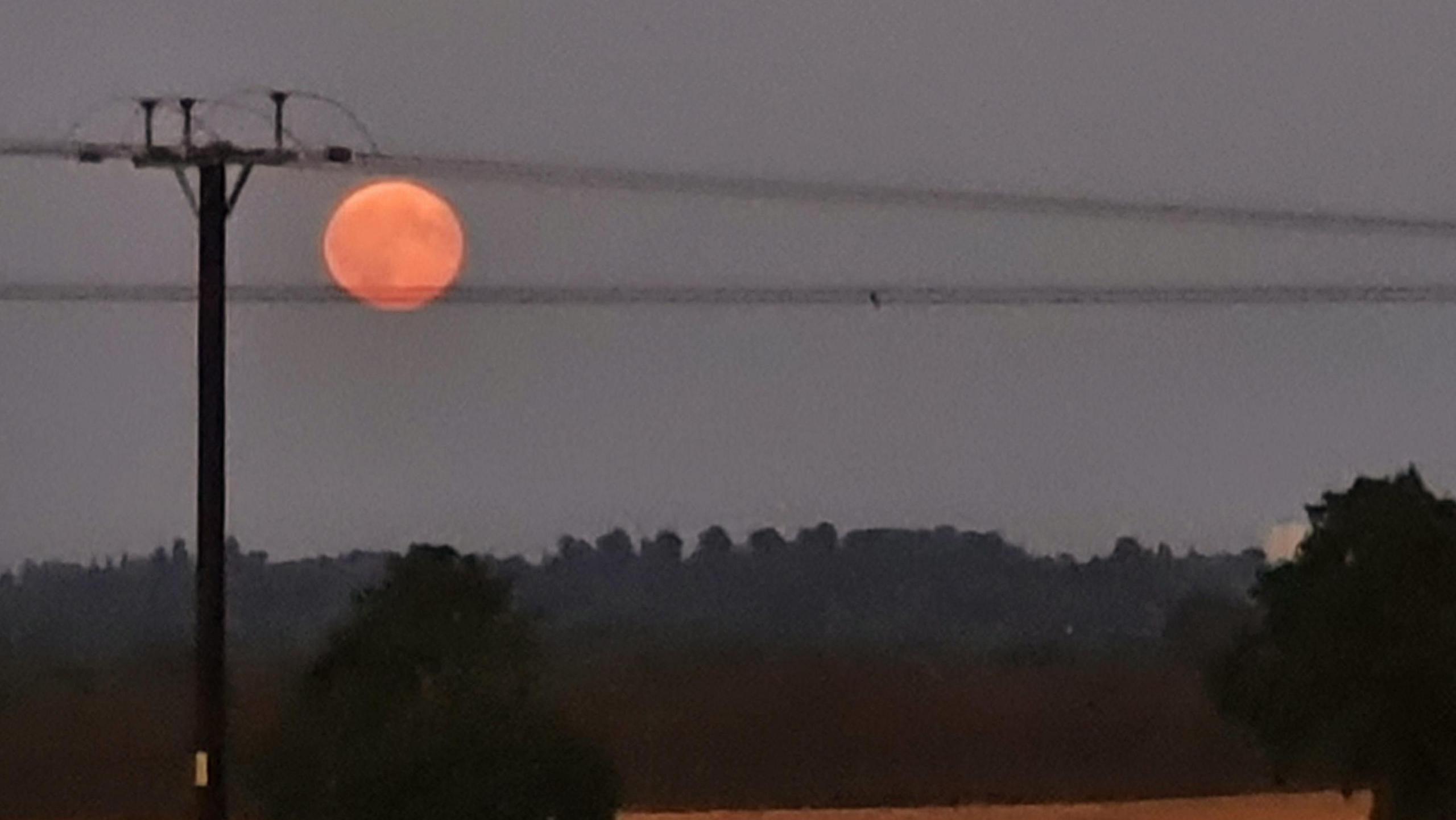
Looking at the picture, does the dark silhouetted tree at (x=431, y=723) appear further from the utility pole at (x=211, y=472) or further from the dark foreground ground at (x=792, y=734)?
the dark foreground ground at (x=792, y=734)

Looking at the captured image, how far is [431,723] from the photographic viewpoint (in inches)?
960

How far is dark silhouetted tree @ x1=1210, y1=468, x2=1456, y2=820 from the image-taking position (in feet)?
97.5

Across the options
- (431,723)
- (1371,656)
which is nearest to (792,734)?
(1371,656)

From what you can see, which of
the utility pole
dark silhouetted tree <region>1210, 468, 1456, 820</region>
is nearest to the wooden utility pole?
the utility pole

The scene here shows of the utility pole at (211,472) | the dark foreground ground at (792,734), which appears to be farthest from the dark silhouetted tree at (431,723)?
the dark foreground ground at (792,734)

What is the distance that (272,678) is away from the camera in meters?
48.8

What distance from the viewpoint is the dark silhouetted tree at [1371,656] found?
29.7 metres

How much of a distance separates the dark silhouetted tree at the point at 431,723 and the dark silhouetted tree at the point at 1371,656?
8.62 metres

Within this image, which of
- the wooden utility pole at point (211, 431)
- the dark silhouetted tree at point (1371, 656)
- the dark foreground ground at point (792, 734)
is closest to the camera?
the wooden utility pole at point (211, 431)

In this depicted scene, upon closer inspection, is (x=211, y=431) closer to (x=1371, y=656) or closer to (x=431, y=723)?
(x=431, y=723)

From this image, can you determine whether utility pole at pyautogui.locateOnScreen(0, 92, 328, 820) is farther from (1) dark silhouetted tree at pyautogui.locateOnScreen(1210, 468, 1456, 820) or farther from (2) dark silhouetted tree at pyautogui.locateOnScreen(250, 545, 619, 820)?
(1) dark silhouetted tree at pyautogui.locateOnScreen(1210, 468, 1456, 820)

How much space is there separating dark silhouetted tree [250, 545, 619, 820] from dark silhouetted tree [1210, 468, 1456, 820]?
8616mm

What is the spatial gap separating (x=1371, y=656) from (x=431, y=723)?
10.8m

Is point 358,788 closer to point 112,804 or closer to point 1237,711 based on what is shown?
point 1237,711
